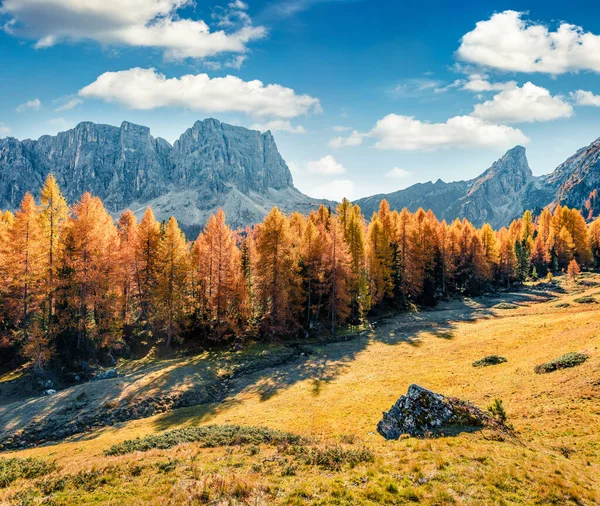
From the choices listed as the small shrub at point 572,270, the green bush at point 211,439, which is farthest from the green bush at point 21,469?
the small shrub at point 572,270

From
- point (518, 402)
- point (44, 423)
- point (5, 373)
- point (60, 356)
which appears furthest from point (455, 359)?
point (5, 373)

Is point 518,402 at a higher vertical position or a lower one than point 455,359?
higher

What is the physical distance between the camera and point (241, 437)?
1945 centimetres

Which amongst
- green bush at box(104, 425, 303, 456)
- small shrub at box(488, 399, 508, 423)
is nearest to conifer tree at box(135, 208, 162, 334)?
green bush at box(104, 425, 303, 456)

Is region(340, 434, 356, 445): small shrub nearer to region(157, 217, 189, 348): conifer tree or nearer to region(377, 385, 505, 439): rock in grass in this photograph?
region(377, 385, 505, 439): rock in grass

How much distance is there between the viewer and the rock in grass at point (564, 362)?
997 inches

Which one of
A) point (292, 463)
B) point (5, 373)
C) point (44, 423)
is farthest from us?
point (5, 373)

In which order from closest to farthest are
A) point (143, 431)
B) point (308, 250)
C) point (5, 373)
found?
1. point (143, 431)
2. point (5, 373)
3. point (308, 250)

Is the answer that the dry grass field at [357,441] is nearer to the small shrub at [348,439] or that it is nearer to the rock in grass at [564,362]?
the small shrub at [348,439]

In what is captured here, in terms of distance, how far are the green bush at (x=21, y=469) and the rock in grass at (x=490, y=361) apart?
3399cm

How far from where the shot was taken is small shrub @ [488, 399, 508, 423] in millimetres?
19438

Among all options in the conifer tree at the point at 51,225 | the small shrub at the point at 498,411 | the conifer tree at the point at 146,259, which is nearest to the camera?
the small shrub at the point at 498,411

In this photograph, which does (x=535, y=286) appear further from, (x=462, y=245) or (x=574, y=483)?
(x=574, y=483)

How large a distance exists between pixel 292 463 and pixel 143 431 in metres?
15.2
